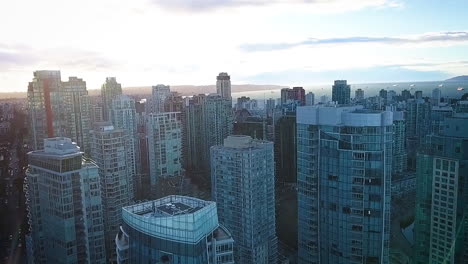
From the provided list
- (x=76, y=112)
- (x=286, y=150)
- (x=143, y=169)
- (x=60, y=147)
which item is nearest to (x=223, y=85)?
(x=286, y=150)

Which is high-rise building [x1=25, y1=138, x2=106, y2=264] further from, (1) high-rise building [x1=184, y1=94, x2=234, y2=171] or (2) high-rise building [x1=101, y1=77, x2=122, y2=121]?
(2) high-rise building [x1=101, y1=77, x2=122, y2=121]

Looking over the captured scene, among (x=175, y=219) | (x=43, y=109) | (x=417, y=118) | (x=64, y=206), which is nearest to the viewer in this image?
(x=175, y=219)

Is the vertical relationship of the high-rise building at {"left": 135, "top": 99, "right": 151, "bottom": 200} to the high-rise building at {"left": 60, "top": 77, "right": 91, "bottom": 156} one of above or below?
below

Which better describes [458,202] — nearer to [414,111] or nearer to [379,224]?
[379,224]

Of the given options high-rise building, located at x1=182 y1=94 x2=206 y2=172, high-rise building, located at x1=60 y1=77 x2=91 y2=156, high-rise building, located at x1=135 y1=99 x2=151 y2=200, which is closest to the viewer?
high-rise building, located at x1=135 y1=99 x2=151 y2=200

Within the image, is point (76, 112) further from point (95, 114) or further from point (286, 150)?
point (286, 150)

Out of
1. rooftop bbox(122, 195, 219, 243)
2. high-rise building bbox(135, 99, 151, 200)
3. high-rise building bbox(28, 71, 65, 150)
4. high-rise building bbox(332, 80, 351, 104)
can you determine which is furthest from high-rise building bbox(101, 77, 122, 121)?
rooftop bbox(122, 195, 219, 243)
